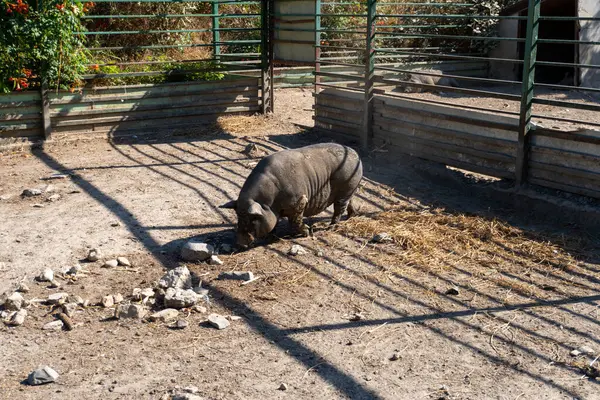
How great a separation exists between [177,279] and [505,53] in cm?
1287

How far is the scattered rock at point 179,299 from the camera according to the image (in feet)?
17.5

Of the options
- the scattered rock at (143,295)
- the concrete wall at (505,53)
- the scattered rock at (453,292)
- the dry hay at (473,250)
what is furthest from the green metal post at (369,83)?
the concrete wall at (505,53)

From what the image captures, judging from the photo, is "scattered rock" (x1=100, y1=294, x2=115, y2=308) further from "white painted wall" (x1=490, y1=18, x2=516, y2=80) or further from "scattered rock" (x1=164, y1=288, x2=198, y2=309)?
"white painted wall" (x1=490, y1=18, x2=516, y2=80)

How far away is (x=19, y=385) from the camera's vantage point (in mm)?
4332

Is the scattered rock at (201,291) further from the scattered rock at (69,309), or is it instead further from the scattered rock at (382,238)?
the scattered rock at (382,238)

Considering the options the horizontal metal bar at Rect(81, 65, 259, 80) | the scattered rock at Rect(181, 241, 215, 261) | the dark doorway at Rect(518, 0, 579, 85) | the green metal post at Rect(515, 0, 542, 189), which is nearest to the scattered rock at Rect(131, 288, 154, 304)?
the scattered rock at Rect(181, 241, 215, 261)

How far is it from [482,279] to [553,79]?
11.6 m

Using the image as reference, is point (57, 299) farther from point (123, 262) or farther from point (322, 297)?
point (322, 297)

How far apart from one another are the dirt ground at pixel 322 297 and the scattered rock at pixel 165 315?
11 centimetres

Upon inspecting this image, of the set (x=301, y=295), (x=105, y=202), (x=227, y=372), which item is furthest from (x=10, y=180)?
(x=227, y=372)

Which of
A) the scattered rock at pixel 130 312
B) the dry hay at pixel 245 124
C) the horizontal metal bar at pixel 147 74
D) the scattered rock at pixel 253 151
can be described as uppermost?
the horizontal metal bar at pixel 147 74

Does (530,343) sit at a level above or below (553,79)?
below

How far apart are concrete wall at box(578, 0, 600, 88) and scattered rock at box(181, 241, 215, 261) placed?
10.8 m

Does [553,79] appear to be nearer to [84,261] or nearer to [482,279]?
[482,279]
